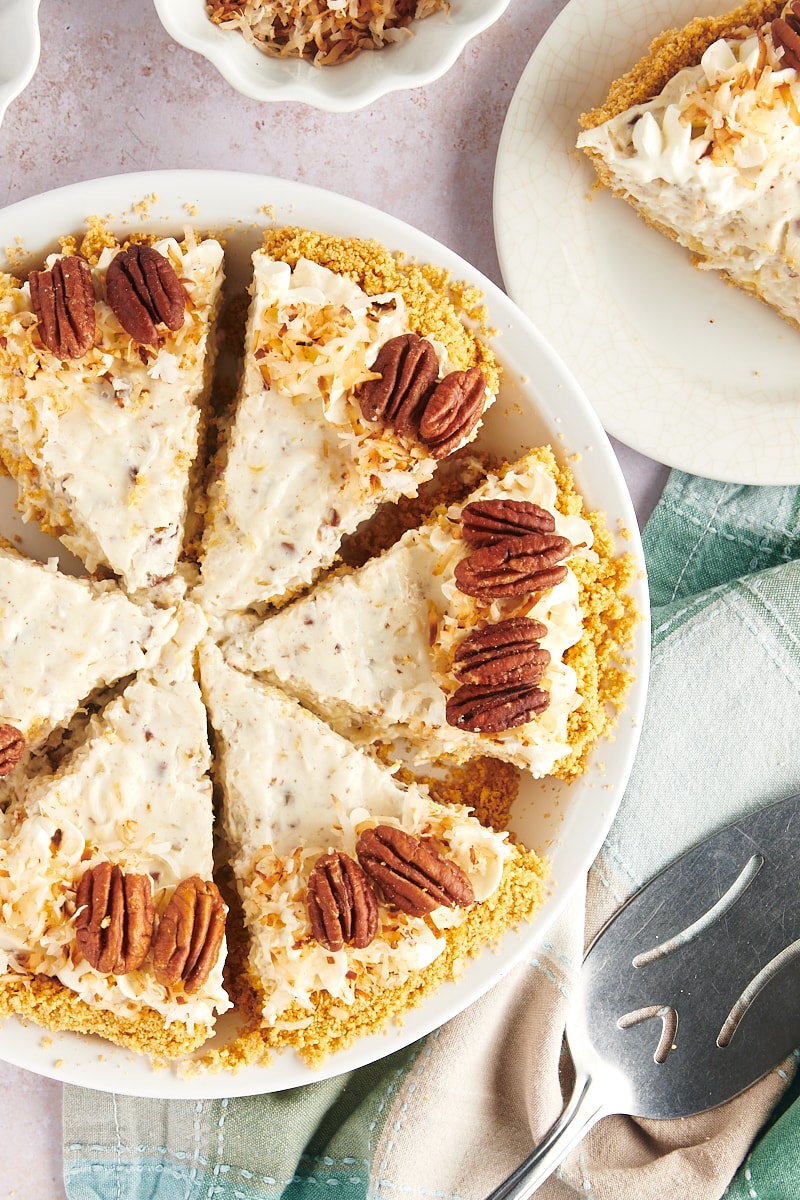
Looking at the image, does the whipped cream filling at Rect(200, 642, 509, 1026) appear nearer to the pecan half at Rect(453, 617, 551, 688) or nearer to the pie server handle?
the pecan half at Rect(453, 617, 551, 688)

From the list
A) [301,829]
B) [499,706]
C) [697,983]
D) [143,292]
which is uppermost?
[143,292]

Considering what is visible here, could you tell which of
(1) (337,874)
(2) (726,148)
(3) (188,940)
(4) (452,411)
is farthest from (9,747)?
(2) (726,148)

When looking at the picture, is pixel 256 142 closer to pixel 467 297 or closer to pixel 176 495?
pixel 467 297

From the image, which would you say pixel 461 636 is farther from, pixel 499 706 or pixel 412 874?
pixel 412 874

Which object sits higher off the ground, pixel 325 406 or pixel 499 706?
pixel 325 406

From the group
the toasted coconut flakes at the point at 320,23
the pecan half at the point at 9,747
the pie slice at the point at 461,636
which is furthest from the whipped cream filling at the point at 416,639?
the toasted coconut flakes at the point at 320,23

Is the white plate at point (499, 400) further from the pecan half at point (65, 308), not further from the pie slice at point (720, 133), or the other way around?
the pie slice at point (720, 133)

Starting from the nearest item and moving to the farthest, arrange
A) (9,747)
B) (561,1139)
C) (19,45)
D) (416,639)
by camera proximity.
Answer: (19,45), (9,747), (416,639), (561,1139)

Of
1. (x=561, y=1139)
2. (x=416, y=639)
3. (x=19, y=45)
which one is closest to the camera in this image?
(x=19, y=45)
